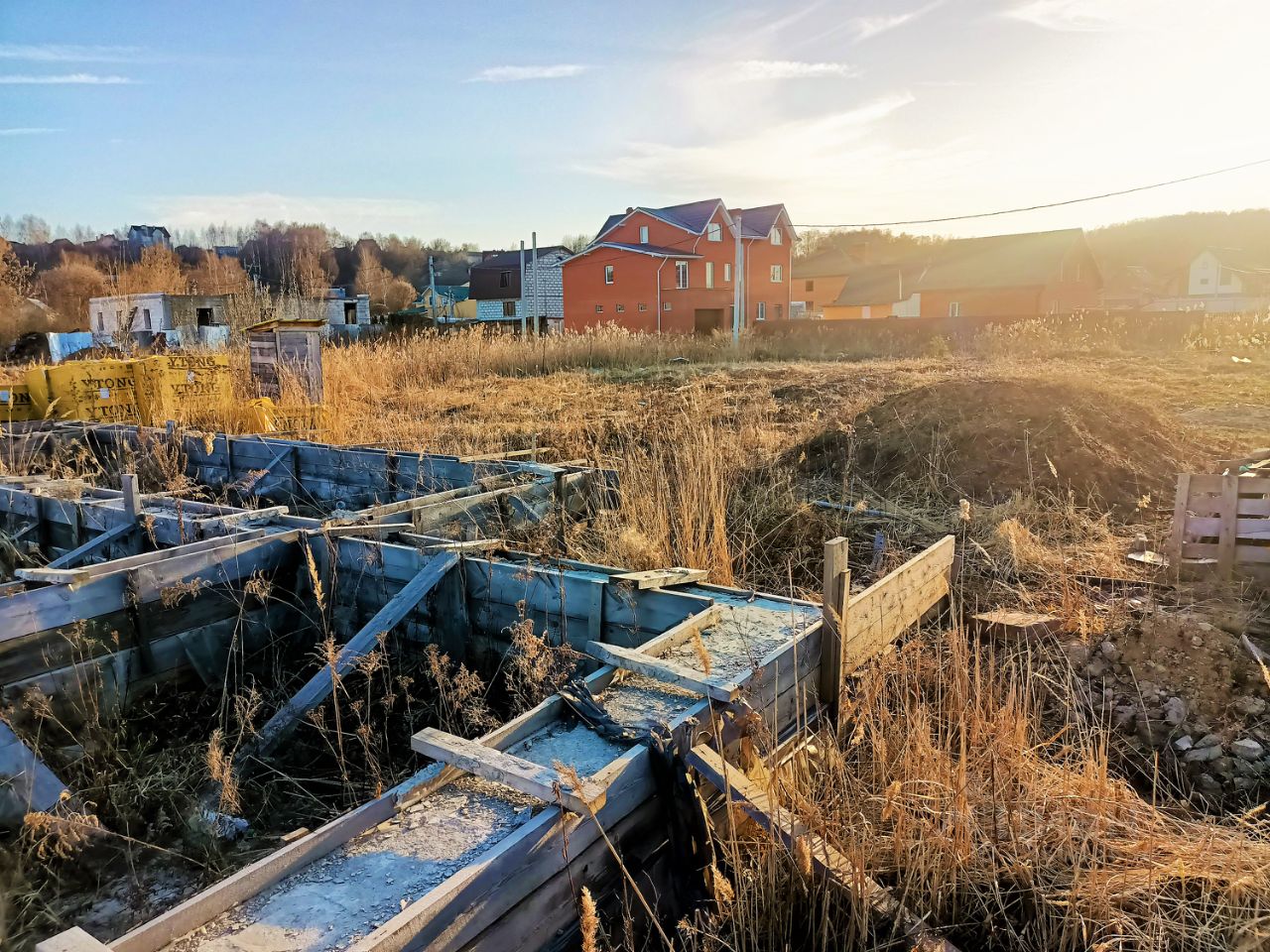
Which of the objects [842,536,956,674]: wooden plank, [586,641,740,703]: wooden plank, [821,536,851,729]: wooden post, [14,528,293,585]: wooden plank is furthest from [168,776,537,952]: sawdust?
[14,528,293,585]: wooden plank

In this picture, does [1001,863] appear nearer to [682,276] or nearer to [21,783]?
[21,783]

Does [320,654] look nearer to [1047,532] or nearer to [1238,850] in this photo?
[1238,850]

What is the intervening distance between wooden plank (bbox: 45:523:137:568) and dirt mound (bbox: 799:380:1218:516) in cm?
593

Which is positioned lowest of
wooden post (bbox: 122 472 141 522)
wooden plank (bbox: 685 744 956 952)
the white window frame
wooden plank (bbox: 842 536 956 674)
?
wooden plank (bbox: 685 744 956 952)

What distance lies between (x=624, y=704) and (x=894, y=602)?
1574 millimetres

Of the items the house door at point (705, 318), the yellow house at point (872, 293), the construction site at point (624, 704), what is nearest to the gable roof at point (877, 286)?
the yellow house at point (872, 293)

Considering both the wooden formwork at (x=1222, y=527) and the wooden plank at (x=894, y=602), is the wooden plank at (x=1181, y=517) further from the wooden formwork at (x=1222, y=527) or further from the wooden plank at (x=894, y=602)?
the wooden plank at (x=894, y=602)

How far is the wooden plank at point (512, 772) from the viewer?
213 cm

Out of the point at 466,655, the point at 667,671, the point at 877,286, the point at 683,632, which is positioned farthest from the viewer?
the point at 877,286

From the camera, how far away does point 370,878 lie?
2.11m

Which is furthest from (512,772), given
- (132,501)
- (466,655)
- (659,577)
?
(132,501)

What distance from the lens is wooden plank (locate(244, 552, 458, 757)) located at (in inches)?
138

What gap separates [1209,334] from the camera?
2419 centimetres

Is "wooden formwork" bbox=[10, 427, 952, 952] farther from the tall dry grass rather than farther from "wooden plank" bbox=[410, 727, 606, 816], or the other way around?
the tall dry grass
